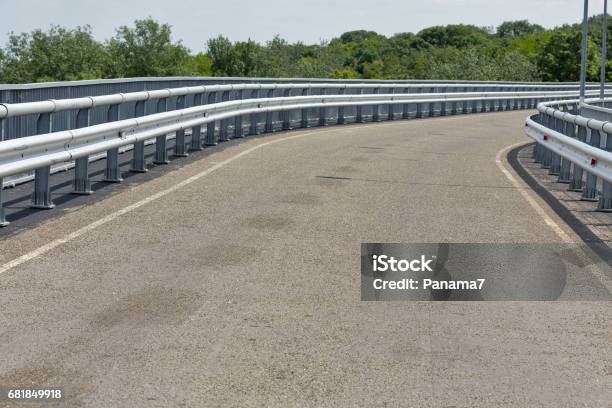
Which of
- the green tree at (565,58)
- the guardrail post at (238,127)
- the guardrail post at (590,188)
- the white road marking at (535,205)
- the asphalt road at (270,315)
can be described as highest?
the green tree at (565,58)

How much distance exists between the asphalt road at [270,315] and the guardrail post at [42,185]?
0.30 meters

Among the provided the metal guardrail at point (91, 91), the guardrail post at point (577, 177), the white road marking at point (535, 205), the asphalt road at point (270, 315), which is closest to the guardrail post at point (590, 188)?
the white road marking at point (535, 205)

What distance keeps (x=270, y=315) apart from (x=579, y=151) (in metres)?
7.18

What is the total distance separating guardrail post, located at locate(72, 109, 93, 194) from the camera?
1236 centimetres

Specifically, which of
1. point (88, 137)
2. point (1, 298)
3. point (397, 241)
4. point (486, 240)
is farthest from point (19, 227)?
point (486, 240)

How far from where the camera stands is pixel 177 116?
52.3 feet

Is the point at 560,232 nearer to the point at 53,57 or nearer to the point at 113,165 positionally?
the point at 113,165

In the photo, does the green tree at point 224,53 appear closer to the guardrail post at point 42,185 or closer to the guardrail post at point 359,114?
the guardrail post at point 359,114

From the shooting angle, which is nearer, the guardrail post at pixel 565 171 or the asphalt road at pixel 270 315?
the asphalt road at pixel 270 315

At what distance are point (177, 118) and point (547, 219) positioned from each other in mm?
6346

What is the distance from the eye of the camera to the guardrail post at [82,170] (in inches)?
487

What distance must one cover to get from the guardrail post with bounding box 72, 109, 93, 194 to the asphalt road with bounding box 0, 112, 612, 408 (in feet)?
1.09

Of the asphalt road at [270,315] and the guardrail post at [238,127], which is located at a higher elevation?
the guardrail post at [238,127]

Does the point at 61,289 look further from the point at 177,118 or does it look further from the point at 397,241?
the point at 177,118
